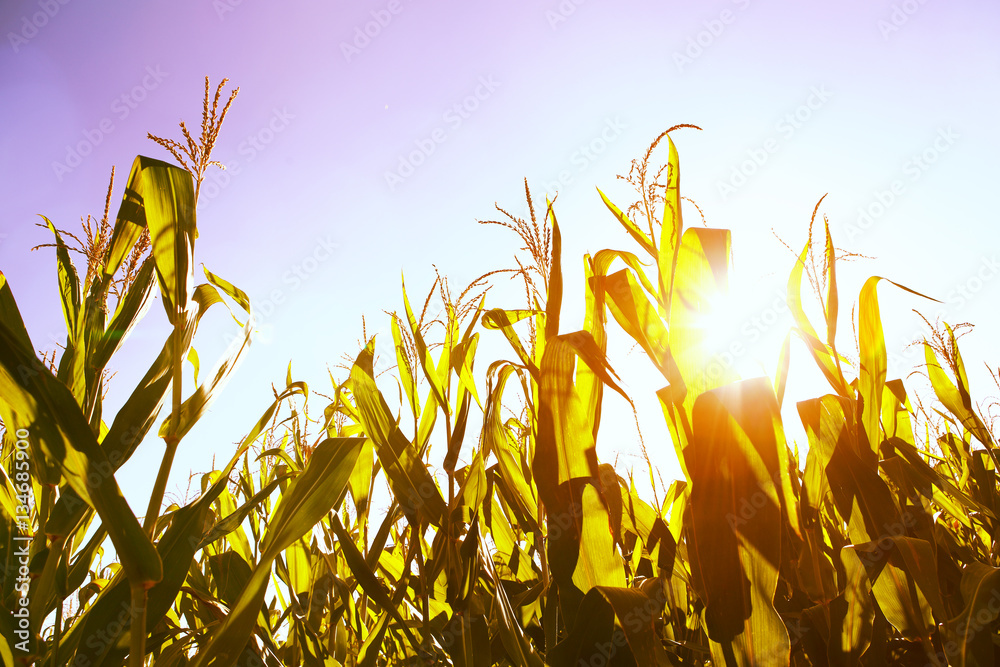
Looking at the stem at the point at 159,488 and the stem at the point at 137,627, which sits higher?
the stem at the point at 159,488

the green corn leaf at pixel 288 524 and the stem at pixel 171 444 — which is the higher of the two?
the stem at pixel 171 444

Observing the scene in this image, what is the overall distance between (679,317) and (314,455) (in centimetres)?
71

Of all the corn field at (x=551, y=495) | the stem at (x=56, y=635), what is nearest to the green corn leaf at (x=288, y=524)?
the corn field at (x=551, y=495)

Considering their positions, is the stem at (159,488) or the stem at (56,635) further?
the stem at (56,635)

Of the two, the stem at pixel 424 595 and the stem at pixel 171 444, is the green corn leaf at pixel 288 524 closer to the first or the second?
the stem at pixel 171 444

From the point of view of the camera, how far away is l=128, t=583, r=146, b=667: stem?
750 millimetres

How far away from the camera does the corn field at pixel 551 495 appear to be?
2.71ft

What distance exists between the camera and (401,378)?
1408mm

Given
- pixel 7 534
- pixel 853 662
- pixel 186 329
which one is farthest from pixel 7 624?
pixel 853 662

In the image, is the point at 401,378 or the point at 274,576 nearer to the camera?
the point at 401,378

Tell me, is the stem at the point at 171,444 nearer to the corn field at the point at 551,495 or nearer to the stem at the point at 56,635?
the corn field at the point at 551,495

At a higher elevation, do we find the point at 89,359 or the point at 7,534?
the point at 89,359

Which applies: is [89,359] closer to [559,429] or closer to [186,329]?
[186,329]

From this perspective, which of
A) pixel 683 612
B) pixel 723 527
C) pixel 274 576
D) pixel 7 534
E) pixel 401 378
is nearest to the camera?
pixel 723 527
